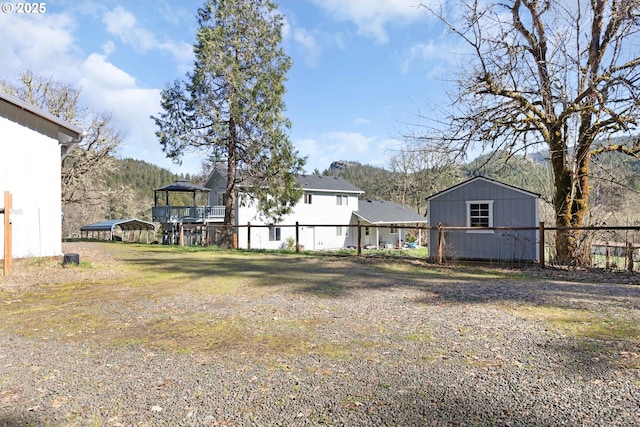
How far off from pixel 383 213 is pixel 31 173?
28098 millimetres

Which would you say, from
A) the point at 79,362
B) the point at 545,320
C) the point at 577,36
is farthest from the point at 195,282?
the point at 577,36

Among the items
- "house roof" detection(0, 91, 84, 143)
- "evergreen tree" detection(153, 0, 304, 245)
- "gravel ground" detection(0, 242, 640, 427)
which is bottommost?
"gravel ground" detection(0, 242, 640, 427)

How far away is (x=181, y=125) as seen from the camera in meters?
18.6

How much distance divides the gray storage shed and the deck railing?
55.7 feet

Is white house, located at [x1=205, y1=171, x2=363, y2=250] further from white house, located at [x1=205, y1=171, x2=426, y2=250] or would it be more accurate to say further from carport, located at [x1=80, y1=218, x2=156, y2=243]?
carport, located at [x1=80, y1=218, x2=156, y2=243]

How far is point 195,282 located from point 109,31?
9.86m

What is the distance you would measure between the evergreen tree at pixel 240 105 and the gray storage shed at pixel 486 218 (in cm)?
761

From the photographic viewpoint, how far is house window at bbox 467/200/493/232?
46.4ft

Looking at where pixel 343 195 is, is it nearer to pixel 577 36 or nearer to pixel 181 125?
pixel 181 125

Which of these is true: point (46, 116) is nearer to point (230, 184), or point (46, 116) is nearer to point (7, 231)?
point (7, 231)

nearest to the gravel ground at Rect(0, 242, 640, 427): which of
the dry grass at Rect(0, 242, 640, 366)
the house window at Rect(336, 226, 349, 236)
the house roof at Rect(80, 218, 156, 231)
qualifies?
the dry grass at Rect(0, 242, 640, 366)

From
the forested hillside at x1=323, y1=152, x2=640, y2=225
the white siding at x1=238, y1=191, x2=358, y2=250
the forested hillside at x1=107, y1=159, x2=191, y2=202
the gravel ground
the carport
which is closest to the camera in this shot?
the gravel ground

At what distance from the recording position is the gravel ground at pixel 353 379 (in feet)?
8.01

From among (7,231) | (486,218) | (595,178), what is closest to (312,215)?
(486,218)
